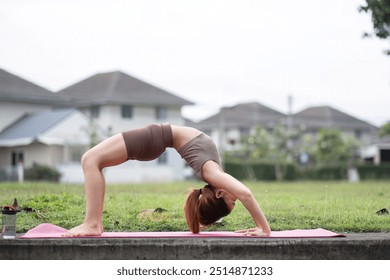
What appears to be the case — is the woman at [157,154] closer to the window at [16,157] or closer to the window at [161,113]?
the window at [16,157]

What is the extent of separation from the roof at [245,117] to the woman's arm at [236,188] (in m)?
49.4

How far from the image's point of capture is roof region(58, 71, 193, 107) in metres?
37.4

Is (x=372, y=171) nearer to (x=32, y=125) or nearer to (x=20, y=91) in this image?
(x=32, y=125)

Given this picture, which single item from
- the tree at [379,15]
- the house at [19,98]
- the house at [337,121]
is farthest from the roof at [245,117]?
the tree at [379,15]

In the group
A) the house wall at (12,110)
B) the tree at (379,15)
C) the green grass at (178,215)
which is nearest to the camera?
the green grass at (178,215)

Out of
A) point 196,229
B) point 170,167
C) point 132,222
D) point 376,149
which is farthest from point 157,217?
point 376,149

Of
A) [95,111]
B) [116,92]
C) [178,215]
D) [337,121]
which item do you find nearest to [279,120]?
[337,121]

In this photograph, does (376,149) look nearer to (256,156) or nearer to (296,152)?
(296,152)

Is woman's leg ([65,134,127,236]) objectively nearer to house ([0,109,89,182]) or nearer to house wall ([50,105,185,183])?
house ([0,109,89,182])

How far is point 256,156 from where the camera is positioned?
1521 inches

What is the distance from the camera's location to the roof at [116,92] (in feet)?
123

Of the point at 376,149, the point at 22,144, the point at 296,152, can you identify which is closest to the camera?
the point at 22,144

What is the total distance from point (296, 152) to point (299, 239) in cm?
3652

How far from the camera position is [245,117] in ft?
190
